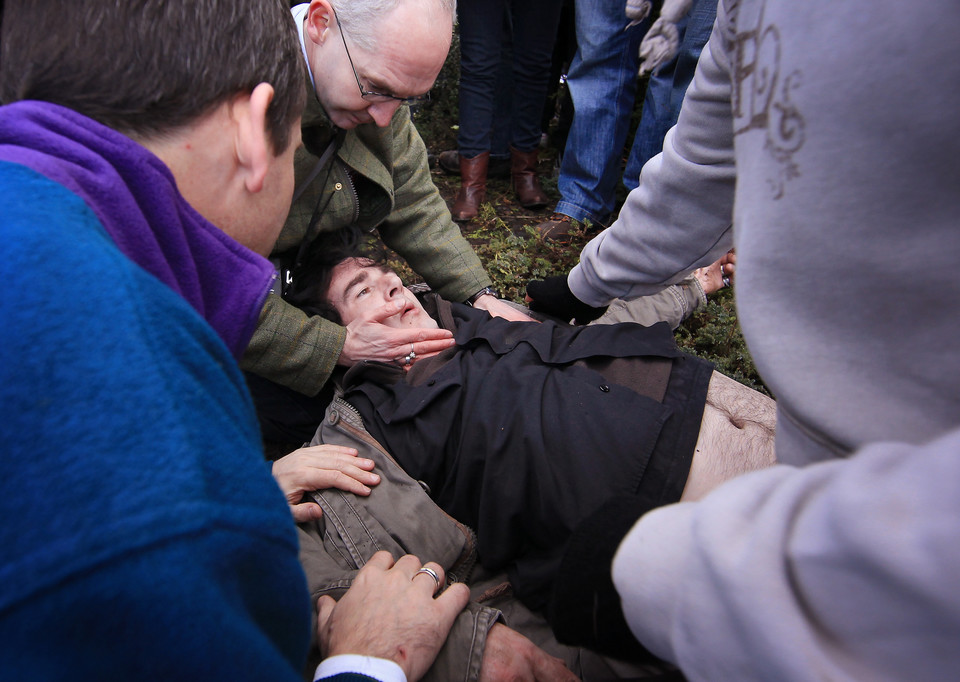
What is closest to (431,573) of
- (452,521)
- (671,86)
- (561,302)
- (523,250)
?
(452,521)

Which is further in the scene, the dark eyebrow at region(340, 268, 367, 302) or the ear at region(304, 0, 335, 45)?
the dark eyebrow at region(340, 268, 367, 302)

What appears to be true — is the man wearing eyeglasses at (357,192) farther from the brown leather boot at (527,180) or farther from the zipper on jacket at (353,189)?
the brown leather boot at (527,180)

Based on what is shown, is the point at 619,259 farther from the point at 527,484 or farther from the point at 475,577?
the point at 475,577

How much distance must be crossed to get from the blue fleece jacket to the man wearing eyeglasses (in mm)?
1544

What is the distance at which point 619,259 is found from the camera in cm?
212

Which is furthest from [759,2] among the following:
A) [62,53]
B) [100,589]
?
[100,589]

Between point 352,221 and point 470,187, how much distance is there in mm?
2051

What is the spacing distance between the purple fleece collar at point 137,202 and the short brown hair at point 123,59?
0.43ft

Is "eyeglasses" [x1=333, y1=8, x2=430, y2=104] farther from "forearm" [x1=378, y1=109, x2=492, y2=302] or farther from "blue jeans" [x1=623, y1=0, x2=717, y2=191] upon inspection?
"blue jeans" [x1=623, y1=0, x2=717, y2=191]

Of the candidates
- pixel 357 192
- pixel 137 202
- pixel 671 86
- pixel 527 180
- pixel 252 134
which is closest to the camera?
pixel 137 202

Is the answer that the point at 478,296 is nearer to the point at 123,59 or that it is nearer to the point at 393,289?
A: the point at 393,289

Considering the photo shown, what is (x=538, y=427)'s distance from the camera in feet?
6.14

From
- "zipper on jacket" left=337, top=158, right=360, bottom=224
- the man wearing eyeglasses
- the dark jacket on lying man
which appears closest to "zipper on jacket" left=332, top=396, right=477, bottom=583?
the dark jacket on lying man

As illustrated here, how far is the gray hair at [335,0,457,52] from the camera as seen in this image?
196cm
